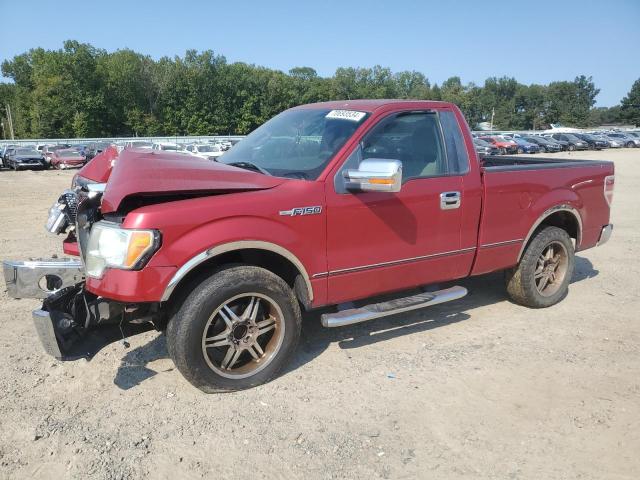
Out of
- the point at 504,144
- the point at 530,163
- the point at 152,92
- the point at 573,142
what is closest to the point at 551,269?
the point at 530,163

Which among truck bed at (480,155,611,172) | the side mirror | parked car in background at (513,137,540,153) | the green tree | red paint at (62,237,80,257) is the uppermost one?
the green tree

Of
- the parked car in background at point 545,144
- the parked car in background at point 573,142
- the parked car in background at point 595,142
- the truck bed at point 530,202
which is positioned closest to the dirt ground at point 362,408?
the truck bed at point 530,202

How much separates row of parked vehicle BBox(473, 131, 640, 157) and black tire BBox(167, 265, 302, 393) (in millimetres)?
40023

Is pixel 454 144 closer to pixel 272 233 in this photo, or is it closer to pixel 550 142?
pixel 272 233

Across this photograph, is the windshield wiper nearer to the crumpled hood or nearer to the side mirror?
the crumpled hood

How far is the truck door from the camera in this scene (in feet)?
12.3

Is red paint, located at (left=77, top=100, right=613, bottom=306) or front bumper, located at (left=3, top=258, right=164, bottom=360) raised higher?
red paint, located at (left=77, top=100, right=613, bottom=306)

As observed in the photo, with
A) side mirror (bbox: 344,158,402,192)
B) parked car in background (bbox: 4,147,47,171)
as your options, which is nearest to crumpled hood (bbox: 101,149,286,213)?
side mirror (bbox: 344,158,402,192)

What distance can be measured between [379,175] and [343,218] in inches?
18.4

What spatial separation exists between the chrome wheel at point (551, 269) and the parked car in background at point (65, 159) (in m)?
31.8

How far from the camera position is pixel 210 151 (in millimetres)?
30484

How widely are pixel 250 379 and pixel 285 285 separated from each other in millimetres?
694

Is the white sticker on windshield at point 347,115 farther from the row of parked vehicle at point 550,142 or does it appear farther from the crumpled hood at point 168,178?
the row of parked vehicle at point 550,142

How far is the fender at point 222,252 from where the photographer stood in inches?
124
